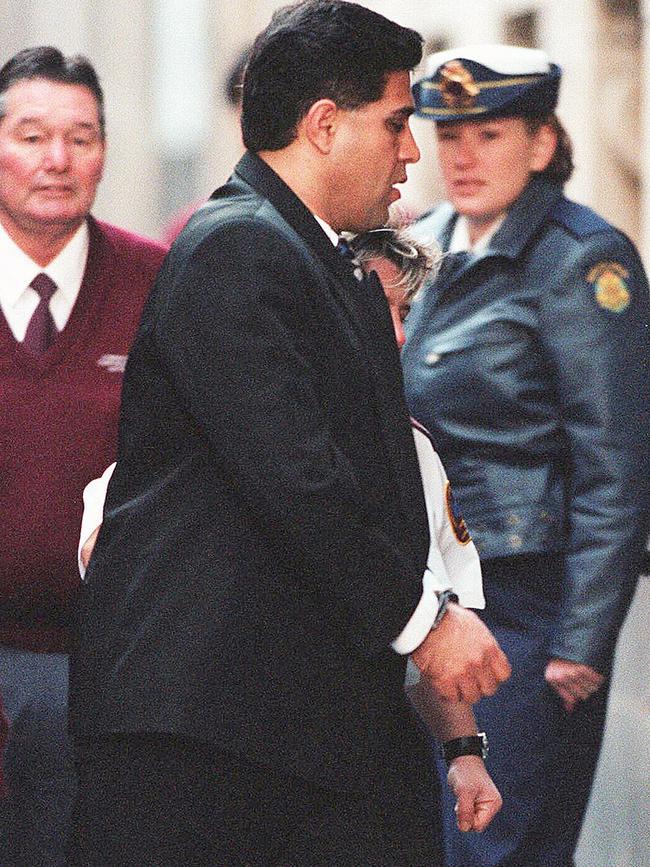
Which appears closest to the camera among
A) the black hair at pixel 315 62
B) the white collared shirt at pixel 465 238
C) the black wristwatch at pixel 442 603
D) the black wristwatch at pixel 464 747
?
the black wristwatch at pixel 442 603

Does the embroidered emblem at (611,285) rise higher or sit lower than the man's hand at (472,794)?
higher

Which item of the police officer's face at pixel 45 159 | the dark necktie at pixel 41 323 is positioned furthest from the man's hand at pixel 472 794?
the police officer's face at pixel 45 159

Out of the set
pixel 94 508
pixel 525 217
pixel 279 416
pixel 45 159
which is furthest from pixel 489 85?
pixel 279 416

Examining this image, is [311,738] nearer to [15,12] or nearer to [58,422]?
[58,422]

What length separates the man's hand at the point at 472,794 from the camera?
3609mm

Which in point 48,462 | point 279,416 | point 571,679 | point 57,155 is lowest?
point 571,679

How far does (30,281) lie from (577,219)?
3.90 ft

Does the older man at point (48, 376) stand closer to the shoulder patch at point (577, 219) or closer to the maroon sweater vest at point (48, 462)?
the maroon sweater vest at point (48, 462)

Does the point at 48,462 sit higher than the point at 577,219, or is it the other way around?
the point at 577,219

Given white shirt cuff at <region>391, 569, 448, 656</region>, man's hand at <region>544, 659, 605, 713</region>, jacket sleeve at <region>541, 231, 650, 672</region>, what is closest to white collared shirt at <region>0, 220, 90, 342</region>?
jacket sleeve at <region>541, 231, 650, 672</region>

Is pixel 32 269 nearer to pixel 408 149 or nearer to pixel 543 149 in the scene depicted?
pixel 543 149

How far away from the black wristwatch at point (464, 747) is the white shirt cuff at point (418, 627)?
0.50 meters

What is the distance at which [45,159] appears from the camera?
15.5 feet

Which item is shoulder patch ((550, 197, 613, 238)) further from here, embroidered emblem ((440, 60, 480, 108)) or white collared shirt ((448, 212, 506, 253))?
embroidered emblem ((440, 60, 480, 108))
